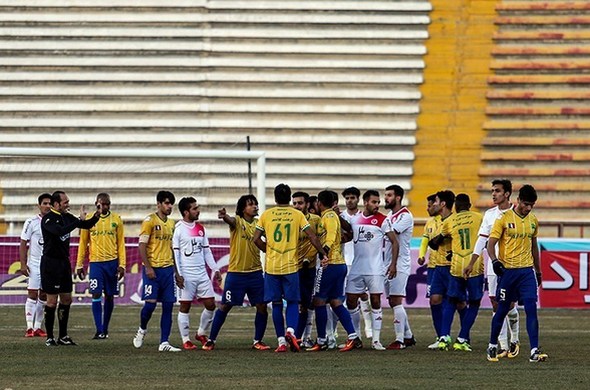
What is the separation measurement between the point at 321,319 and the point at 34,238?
5623 millimetres

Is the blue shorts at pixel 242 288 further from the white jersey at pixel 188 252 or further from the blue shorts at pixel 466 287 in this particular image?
the blue shorts at pixel 466 287

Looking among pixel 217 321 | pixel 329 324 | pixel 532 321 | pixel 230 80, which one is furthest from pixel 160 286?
pixel 230 80

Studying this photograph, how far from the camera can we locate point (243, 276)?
17.0 m

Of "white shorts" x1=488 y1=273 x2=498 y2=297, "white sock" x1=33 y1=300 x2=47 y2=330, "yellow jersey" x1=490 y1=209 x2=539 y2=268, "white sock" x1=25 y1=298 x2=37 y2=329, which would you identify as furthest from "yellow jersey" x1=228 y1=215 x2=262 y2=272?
"white sock" x1=25 y1=298 x2=37 y2=329

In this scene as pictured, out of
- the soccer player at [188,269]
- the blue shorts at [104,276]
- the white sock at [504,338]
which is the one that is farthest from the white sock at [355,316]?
the blue shorts at [104,276]

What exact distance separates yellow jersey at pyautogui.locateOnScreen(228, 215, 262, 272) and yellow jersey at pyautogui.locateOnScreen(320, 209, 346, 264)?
2.95ft

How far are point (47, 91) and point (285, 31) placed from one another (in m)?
5.58

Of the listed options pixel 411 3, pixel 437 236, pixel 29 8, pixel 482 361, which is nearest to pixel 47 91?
pixel 29 8

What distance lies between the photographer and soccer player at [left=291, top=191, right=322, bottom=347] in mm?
16922

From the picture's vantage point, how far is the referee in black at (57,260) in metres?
17.3

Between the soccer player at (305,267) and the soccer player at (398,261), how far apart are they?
95cm

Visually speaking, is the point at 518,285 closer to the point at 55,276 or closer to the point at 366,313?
the point at 366,313

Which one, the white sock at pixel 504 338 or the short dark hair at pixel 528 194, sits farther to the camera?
the white sock at pixel 504 338

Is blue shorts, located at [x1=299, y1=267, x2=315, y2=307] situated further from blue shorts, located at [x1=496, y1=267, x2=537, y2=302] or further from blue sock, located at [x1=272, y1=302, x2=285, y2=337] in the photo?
blue shorts, located at [x1=496, y1=267, x2=537, y2=302]
